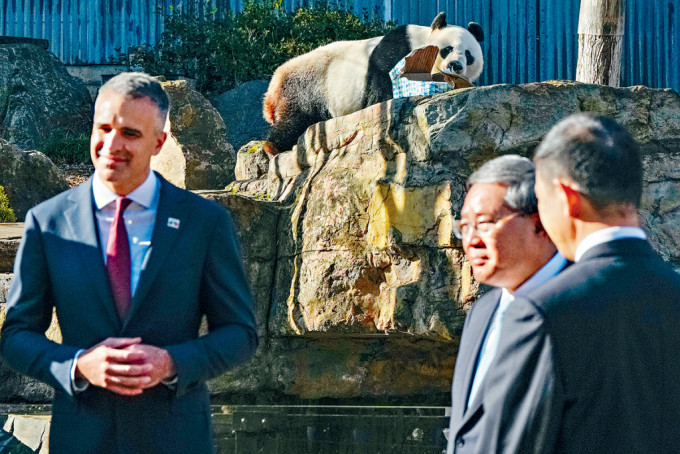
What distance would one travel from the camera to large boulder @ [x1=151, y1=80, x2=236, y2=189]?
720cm

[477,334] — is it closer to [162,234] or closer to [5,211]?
[162,234]

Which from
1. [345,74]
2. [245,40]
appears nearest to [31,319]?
[345,74]

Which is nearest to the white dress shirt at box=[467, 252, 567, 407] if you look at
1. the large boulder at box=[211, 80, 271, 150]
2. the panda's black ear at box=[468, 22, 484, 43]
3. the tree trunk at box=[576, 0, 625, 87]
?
the tree trunk at box=[576, 0, 625, 87]

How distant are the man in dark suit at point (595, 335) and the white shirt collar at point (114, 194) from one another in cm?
96

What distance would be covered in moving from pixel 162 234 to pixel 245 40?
9003 mm

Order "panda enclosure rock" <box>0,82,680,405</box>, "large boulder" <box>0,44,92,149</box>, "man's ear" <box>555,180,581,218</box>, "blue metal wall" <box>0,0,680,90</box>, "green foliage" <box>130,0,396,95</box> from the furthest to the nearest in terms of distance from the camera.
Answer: "blue metal wall" <box>0,0,680,90</box>
"green foliage" <box>130,0,396,95</box>
"large boulder" <box>0,44,92,149</box>
"panda enclosure rock" <box>0,82,680,405</box>
"man's ear" <box>555,180,581,218</box>

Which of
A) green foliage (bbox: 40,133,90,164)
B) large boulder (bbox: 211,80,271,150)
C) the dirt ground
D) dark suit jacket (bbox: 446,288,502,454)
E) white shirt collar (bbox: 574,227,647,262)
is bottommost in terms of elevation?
dark suit jacket (bbox: 446,288,502,454)

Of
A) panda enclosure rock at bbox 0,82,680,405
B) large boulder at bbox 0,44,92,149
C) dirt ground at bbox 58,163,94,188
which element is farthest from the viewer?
large boulder at bbox 0,44,92,149

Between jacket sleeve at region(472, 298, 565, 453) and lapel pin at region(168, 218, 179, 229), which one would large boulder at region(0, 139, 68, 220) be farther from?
jacket sleeve at region(472, 298, 565, 453)

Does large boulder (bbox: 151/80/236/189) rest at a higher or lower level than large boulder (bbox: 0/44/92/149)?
lower

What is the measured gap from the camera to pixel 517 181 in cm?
217

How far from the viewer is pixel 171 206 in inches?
88.0

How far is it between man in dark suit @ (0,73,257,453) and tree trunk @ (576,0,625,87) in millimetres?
4583

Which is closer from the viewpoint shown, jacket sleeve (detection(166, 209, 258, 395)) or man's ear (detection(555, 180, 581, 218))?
man's ear (detection(555, 180, 581, 218))
